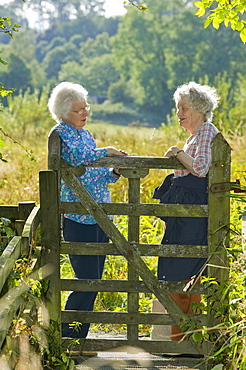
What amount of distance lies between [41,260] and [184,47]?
2986 inches

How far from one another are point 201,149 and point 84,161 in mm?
751

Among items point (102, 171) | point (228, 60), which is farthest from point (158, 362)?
point (228, 60)

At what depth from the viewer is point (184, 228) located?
155 inches

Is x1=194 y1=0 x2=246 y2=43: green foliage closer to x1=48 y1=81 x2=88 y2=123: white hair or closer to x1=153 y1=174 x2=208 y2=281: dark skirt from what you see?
x1=48 y1=81 x2=88 y2=123: white hair

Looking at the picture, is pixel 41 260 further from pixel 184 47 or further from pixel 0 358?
pixel 184 47

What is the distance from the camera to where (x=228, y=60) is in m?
71.9

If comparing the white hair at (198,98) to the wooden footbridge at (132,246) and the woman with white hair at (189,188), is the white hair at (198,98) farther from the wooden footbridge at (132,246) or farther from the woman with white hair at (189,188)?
the wooden footbridge at (132,246)

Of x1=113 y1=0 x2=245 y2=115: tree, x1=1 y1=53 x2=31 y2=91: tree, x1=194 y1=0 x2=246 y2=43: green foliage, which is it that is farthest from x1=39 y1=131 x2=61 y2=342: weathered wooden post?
x1=1 y1=53 x2=31 y2=91: tree

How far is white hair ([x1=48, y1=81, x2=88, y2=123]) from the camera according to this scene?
4078 millimetres

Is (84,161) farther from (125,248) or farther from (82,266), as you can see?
(82,266)

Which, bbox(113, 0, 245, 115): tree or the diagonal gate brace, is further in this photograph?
bbox(113, 0, 245, 115): tree

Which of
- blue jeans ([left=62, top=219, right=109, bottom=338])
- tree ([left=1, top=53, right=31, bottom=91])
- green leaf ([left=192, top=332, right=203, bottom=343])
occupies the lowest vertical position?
green leaf ([left=192, top=332, right=203, bottom=343])

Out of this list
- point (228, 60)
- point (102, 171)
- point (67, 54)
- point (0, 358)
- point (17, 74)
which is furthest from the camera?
point (67, 54)

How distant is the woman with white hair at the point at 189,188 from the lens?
3.88 meters
